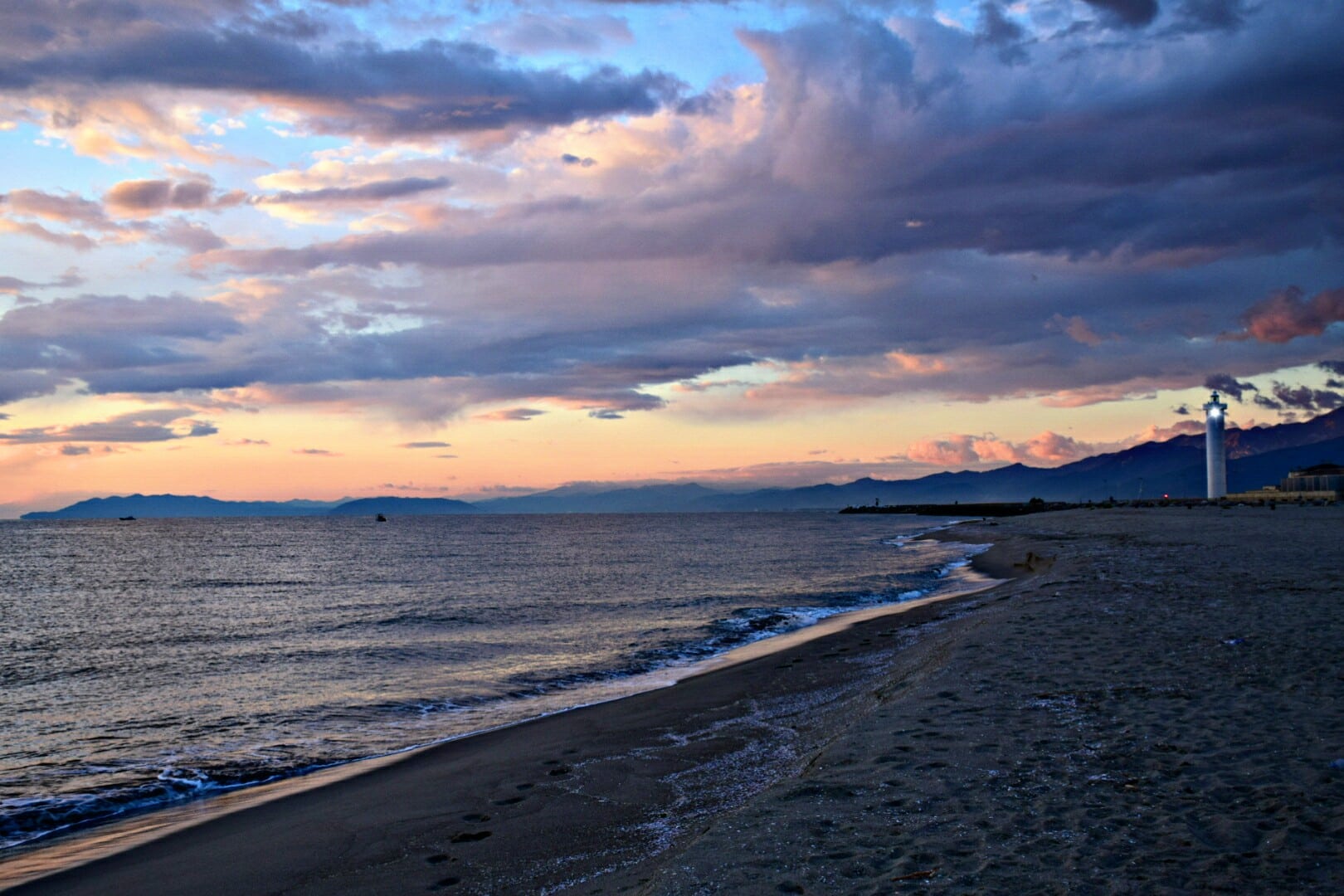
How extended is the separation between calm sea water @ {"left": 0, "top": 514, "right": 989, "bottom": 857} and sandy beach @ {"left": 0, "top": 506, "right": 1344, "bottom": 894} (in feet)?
7.85

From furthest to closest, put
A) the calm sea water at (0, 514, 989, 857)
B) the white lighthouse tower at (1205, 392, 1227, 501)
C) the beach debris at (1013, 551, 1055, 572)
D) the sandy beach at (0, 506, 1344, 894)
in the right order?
the white lighthouse tower at (1205, 392, 1227, 501)
the beach debris at (1013, 551, 1055, 572)
the calm sea water at (0, 514, 989, 857)
the sandy beach at (0, 506, 1344, 894)

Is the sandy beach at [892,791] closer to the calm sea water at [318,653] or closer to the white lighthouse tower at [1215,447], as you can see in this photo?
the calm sea water at [318,653]

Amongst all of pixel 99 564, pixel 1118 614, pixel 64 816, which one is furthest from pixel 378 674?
pixel 99 564

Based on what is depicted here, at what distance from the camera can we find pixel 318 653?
22516 mm

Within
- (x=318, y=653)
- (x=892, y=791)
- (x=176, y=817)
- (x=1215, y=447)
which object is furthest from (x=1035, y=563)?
(x=1215, y=447)

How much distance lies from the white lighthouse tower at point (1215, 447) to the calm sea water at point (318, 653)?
123534mm

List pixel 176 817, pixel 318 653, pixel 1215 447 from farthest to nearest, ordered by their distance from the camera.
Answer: pixel 1215 447, pixel 318 653, pixel 176 817

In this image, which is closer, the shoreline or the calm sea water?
the shoreline

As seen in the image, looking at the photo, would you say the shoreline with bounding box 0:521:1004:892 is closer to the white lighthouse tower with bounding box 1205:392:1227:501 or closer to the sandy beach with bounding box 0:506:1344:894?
the sandy beach with bounding box 0:506:1344:894

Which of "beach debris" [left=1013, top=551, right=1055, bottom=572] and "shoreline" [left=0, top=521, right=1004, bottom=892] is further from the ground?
"shoreline" [left=0, top=521, right=1004, bottom=892]

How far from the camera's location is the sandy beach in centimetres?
602

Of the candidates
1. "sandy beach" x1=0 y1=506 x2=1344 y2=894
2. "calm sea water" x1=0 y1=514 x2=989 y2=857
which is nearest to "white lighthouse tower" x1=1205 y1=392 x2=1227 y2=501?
"calm sea water" x1=0 y1=514 x2=989 y2=857

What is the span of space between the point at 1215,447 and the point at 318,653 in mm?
168130

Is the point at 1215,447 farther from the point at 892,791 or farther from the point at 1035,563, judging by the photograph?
the point at 892,791
